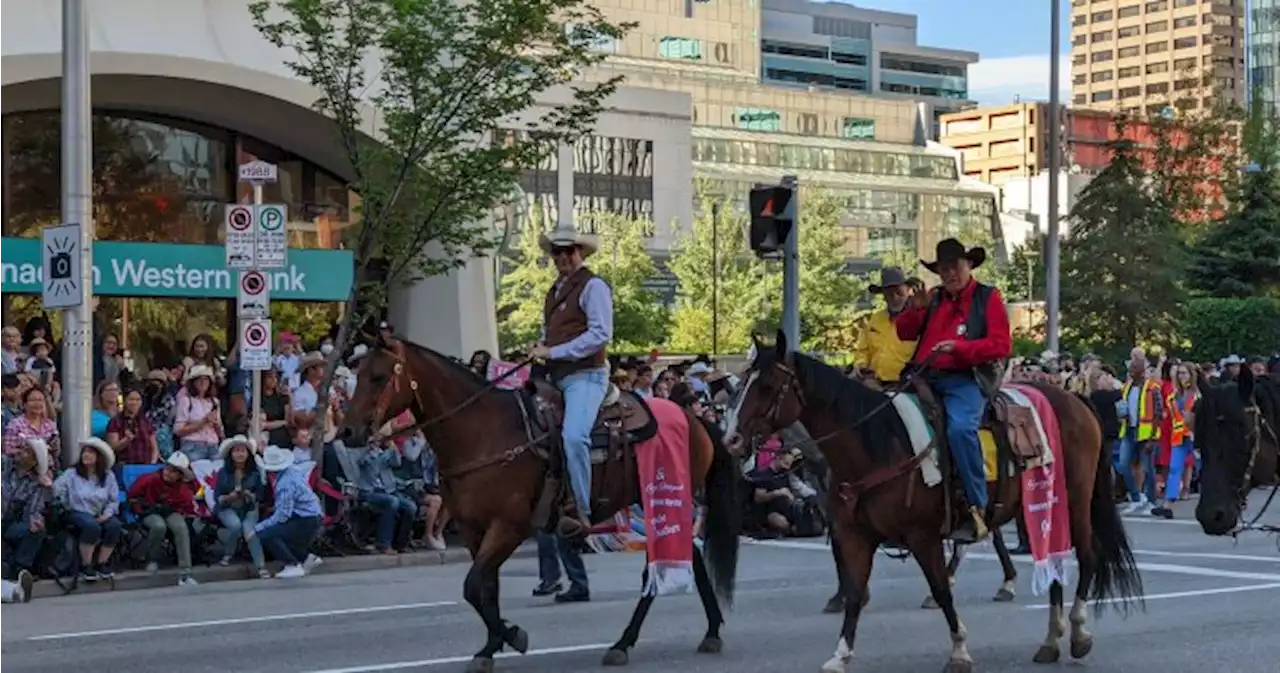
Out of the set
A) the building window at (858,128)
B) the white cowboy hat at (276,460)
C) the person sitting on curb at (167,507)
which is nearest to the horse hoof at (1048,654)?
the white cowboy hat at (276,460)

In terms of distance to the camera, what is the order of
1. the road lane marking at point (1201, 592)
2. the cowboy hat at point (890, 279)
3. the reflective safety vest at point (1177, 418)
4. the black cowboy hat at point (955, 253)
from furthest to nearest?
the reflective safety vest at point (1177, 418) → the road lane marking at point (1201, 592) → the cowboy hat at point (890, 279) → the black cowboy hat at point (955, 253)

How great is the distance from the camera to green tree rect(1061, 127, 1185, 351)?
158 ft

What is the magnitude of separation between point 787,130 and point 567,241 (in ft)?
444

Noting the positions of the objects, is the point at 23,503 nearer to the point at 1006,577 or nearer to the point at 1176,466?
the point at 1006,577

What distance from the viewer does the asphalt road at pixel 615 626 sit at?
11.3 meters

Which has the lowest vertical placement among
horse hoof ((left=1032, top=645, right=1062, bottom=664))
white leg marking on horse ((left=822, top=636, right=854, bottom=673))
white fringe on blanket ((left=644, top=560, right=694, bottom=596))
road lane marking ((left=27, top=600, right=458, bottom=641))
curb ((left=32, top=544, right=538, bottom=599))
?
curb ((left=32, top=544, right=538, bottom=599))

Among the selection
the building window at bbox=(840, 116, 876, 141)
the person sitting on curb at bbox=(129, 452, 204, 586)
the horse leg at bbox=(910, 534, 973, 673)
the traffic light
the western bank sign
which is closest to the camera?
the horse leg at bbox=(910, 534, 973, 673)

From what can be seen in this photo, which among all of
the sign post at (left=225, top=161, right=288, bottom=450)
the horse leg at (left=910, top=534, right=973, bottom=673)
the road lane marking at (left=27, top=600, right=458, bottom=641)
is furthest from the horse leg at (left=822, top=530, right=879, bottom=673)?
the sign post at (left=225, top=161, right=288, bottom=450)

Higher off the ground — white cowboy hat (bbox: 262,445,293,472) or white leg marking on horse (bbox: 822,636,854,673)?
white cowboy hat (bbox: 262,445,293,472)

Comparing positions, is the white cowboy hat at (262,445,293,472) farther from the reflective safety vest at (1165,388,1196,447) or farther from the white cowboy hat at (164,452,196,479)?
the reflective safety vest at (1165,388,1196,447)

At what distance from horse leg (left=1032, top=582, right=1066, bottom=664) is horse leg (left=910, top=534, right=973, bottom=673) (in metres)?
0.77

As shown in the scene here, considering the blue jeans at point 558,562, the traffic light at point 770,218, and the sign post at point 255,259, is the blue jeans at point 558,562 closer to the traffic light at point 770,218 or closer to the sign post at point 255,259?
the traffic light at point 770,218

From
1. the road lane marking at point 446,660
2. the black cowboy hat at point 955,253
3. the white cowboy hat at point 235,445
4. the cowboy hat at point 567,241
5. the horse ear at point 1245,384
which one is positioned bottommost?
the road lane marking at point 446,660

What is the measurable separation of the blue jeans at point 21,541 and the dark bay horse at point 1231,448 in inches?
429
